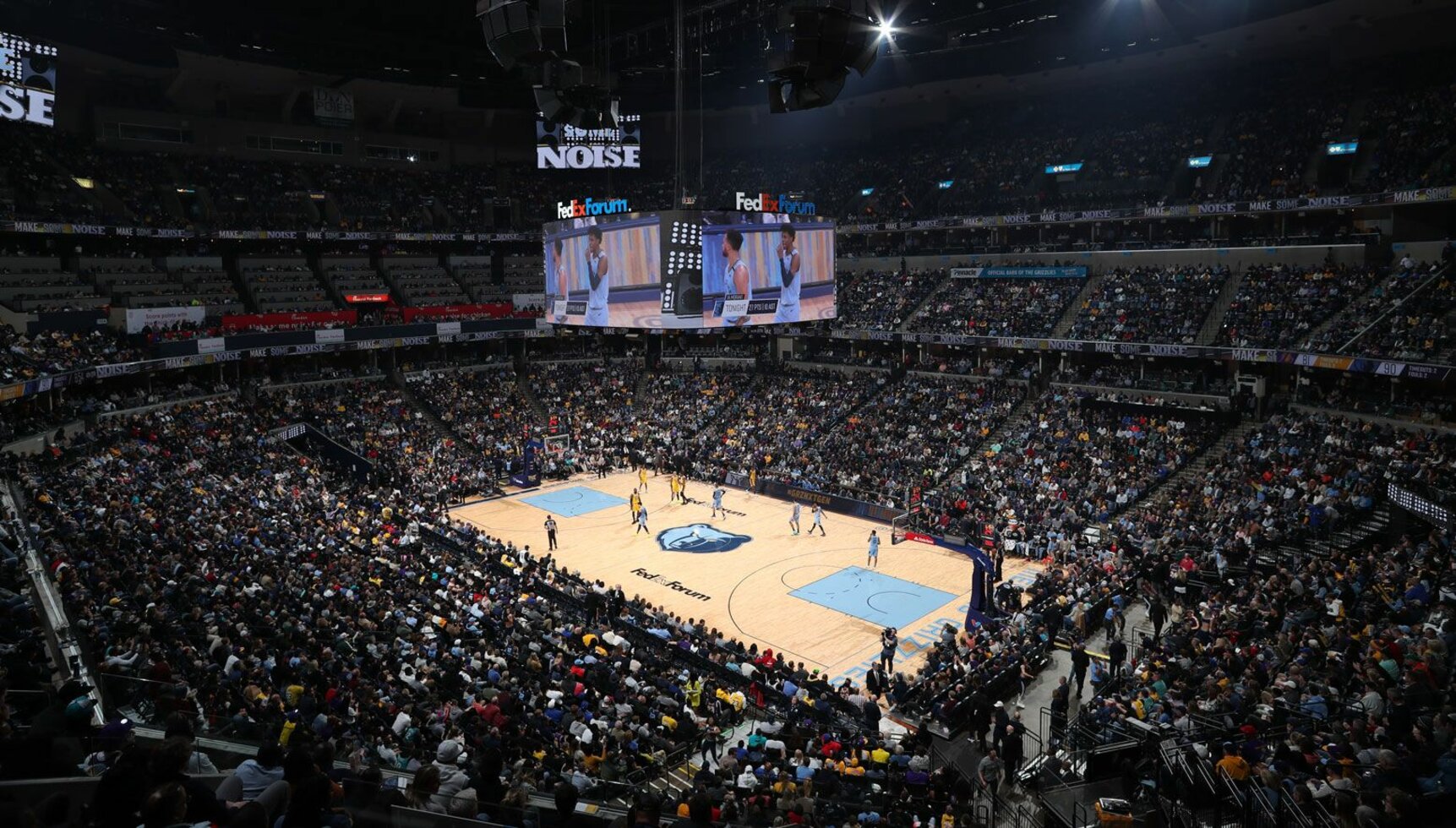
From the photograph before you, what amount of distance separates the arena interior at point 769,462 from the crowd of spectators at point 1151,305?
23cm

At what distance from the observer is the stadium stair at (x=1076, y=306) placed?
131 feet

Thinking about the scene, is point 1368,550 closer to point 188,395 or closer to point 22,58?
point 188,395

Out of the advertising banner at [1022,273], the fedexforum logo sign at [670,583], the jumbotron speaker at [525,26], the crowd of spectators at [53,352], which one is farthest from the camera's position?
the advertising banner at [1022,273]

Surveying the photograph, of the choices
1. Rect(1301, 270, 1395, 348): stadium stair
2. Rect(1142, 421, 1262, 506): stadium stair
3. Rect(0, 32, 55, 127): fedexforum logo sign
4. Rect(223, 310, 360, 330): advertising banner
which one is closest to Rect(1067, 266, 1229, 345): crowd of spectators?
Rect(1301, 270, 1395, 348): stadium stair

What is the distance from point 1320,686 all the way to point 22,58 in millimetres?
47080

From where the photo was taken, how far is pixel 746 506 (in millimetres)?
36938

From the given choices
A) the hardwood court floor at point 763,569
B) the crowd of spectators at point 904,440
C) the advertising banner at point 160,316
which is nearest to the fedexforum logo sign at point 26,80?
the advertising banner at point 160,316

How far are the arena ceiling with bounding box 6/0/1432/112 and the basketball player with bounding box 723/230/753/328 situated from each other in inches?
457

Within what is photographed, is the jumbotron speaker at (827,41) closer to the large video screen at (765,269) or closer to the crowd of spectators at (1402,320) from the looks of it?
the large video screen at (765,269)

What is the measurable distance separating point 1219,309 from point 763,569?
74.8ft

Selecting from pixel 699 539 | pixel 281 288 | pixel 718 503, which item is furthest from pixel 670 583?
pixel 281 288

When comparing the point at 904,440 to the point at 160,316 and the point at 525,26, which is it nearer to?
the point at 525,26

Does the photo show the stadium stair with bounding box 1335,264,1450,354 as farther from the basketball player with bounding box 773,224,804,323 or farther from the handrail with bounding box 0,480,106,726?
the handrail with bounding box 0,480,106,726

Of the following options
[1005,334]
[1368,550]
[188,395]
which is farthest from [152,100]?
[1368,550]
